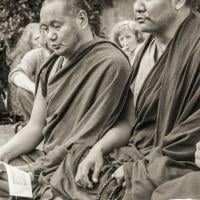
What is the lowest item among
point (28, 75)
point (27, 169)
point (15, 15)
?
point (15, 15)

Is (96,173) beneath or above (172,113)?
beneath

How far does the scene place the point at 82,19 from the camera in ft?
17.7

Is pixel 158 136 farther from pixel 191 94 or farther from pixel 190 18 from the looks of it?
pixel 190 18

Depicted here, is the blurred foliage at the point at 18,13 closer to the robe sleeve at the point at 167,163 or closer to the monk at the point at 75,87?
the monk at the point at 75,87

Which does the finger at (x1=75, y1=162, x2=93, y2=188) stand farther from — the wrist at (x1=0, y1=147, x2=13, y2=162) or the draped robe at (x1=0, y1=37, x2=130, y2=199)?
the wrist at (x1=0, y1=147, x2=13, y2=162)

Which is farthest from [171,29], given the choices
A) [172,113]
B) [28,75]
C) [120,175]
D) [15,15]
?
[15,15]

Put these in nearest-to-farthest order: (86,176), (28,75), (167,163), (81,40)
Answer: (167,163) < (86,176) < (81,40) < (28,75)

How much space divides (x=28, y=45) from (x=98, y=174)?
5469 mm

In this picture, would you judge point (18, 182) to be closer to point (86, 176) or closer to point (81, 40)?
point (86, 176)

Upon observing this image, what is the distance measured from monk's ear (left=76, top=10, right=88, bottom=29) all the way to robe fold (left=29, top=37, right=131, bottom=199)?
113 mm

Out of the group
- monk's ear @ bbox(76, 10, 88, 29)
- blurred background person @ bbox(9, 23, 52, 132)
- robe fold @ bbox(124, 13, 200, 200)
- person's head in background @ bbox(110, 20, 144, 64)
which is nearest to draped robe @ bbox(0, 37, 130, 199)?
monk's ear @ bbox(76, 10, 88, 29)

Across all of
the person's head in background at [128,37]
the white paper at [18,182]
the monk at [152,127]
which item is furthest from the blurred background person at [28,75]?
the monk at [152,127]

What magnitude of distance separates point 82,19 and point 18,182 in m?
1.04

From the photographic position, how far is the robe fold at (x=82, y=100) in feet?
17.1
